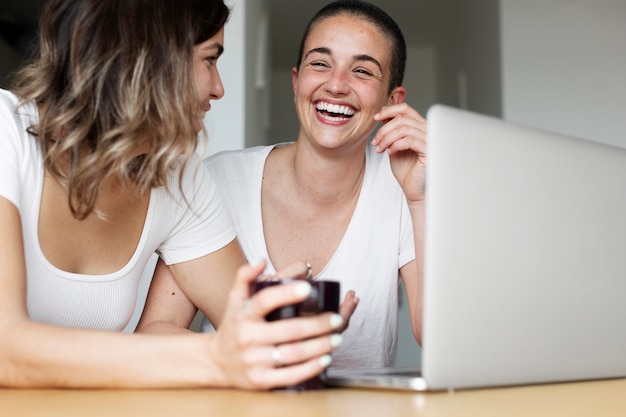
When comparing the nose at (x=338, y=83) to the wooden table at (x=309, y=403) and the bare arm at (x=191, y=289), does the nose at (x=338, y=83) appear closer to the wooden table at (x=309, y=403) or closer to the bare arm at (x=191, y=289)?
the bare arm at (x=191, y=289)

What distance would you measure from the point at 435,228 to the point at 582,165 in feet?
1.00

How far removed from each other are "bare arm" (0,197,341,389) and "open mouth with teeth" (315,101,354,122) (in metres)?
1.01

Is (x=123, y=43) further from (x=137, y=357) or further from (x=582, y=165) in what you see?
(x=582, y=165)

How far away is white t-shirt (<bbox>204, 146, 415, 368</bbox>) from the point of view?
171cm

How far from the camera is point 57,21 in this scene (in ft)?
3.78

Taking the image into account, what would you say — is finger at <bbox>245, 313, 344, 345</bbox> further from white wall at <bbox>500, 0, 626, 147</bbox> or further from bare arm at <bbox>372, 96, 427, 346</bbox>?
white wall at <bbox>500, 0, 626, 147</bbox>

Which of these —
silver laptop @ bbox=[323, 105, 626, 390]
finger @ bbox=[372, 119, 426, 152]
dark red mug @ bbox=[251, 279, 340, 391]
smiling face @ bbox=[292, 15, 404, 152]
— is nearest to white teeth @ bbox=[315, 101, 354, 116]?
smiling face @ bbox=[292, 15, 404, 152]

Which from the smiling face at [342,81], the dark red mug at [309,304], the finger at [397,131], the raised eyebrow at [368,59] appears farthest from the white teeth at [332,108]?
the dark red mug at [309,304]

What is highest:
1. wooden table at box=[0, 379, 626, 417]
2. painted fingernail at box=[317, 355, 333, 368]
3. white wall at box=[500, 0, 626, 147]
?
white wall at box=[500, 0, 626, 147]

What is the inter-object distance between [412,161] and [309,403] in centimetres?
95

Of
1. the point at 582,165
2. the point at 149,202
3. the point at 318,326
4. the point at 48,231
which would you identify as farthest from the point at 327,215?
the point at 318,326

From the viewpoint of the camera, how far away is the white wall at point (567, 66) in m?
3.47

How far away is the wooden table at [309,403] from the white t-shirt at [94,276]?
330 millimetres

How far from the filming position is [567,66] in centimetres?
354
